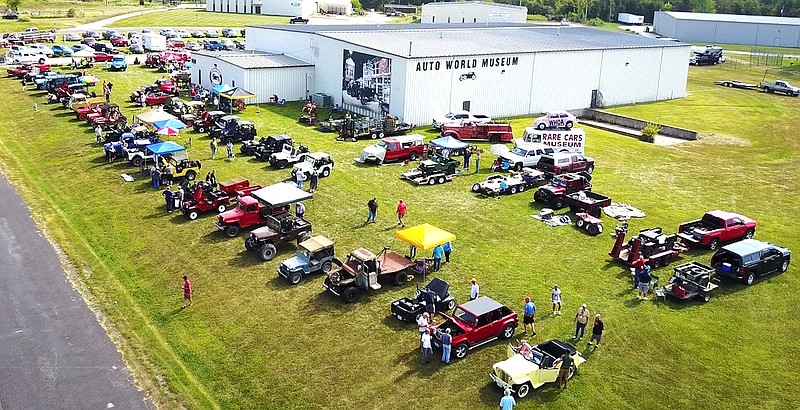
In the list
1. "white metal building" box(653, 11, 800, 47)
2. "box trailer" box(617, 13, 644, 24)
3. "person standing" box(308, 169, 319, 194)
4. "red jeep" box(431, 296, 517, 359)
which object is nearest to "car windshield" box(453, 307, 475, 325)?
"red jeep" box(431, 296, 517, 359)

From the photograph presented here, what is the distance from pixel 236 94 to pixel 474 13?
51.3 meters

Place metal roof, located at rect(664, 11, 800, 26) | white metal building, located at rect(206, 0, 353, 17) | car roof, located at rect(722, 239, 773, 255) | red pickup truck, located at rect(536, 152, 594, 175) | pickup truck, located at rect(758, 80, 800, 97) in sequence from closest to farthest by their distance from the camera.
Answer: car roof, located at rect(722, 239, 773, 255) < red pickup truck, located at rect(536, 152, 594, 175) < pickup truck, located at rect(758, 80, 800, 97) < metal roof, located at rect(664, 11, 800, 26) < white metal building, located at rect(206, 0, 353, 17)

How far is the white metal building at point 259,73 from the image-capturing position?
5631 centimetres

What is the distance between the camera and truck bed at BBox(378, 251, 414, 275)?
2589 centimetres

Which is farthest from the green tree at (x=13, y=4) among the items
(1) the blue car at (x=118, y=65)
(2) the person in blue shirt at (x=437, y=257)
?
(2) the person in blue shirt at (x=437, y=257)

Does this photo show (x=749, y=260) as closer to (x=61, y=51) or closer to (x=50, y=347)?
(x=50, y=347)

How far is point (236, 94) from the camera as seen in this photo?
5288cm

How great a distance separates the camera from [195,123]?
4747 cm

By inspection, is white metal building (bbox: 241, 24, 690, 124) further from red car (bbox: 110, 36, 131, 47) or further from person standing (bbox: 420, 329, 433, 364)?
person standing (bbox: 420, 329, 433, 364)

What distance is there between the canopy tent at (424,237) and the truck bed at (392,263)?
72cm

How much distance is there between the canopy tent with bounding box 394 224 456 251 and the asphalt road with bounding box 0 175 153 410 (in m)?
10.9

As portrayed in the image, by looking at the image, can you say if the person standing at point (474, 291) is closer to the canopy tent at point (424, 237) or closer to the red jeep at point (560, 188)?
the canopy tent at point (424, 237)

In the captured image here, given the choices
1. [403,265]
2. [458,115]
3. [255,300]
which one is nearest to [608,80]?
[458,115]

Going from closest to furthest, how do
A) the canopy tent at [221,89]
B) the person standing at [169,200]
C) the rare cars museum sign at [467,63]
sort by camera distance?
the person standing at [169,200], the rare cars museum sign at [467,63], the canopy tent at [221,89]
